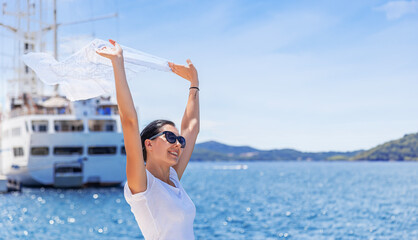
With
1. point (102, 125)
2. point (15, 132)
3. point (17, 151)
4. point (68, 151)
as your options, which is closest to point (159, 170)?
point (68, 151)

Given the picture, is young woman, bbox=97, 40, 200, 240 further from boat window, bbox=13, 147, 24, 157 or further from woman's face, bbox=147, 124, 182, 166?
boat window, bbox=13, 147, 24, 157

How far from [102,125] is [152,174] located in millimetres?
43225

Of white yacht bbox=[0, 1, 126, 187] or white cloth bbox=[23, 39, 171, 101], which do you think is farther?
white yacht bbox=[0, 1, 126, 187]

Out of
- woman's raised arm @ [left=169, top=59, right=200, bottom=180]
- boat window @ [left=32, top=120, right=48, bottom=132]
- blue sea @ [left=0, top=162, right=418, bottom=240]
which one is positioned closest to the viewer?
woman's raised arm @ [left=169, top=59, right=200, bottom=180]

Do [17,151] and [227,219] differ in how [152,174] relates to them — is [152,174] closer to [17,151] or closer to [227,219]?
[227,219]

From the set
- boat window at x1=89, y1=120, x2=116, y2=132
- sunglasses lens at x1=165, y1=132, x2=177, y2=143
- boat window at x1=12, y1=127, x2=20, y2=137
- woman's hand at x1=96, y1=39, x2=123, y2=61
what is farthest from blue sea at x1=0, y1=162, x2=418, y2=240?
woman's hand at x1=96, y1=39, x2=123, y2=61

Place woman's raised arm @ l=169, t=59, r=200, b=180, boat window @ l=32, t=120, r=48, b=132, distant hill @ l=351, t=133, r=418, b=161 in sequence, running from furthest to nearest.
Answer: distant hill @ l=351, t=133, r=418, b=161
boat window @ l=32, t=120, r=48, b=132
woman's raised arm @ l=169, t=59, r=200, b=180

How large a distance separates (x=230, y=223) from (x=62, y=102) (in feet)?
86.4

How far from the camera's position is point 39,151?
4250 cm

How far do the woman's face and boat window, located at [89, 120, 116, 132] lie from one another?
139 ft

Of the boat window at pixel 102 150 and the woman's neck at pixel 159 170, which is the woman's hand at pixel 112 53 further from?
the boat window at pixel 102 150

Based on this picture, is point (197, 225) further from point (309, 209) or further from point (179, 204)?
point (179, 204)

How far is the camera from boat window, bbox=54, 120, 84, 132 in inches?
1756

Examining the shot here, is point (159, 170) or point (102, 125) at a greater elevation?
point (102, 125)
